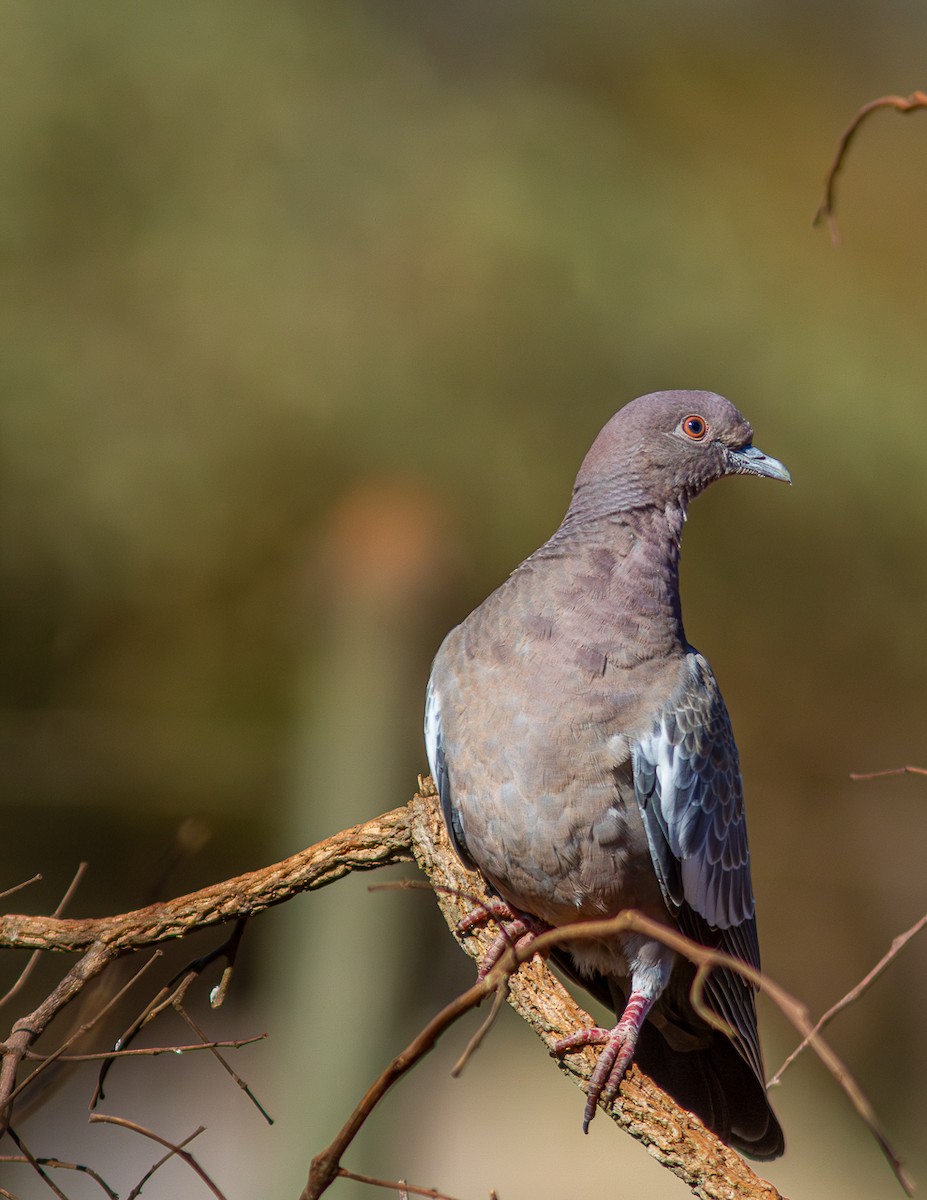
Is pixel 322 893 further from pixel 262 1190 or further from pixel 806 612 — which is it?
pixel 806 612

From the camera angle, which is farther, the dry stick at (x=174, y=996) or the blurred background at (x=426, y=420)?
the blurred background at (x=426, y=420)

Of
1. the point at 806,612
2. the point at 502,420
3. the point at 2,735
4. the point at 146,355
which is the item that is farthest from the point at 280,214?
the point at 806,612

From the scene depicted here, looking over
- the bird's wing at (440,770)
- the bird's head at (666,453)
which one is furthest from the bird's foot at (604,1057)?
the bird's head at (666,453)

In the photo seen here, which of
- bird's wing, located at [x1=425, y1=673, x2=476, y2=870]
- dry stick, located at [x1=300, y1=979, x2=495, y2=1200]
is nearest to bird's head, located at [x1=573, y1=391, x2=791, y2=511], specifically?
bird's wing, located at [x1=425, y1=673, x2=476, y2=870]

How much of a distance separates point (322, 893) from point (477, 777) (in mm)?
3830

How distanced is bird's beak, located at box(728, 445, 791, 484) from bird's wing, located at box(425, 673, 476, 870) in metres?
1.06

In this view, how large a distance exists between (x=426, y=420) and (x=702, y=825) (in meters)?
6.68

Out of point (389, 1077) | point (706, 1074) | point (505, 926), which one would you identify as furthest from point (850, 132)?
point (706, 1074)

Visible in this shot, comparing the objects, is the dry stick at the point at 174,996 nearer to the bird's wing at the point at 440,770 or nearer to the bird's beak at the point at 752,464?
the bird's wing at the point at 440,770

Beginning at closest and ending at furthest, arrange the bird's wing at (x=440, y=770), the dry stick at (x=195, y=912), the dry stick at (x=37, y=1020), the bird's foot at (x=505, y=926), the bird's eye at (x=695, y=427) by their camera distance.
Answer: the dry stick at (x=37, y=1020)
the dry stick at (x=195, y=912)
the bird's foot at (x=505, y=926)
the bird's wing at (x=440, y=770)
the bird's eye at (x=695, y=427)

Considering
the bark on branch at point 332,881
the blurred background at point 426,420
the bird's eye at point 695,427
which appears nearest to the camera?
the bark on branch at point 332,881

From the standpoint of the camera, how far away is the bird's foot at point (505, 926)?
2.85m

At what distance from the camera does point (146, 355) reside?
29.1 ft

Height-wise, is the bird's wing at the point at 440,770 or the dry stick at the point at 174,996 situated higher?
the bird's wing at the point at 440,770
